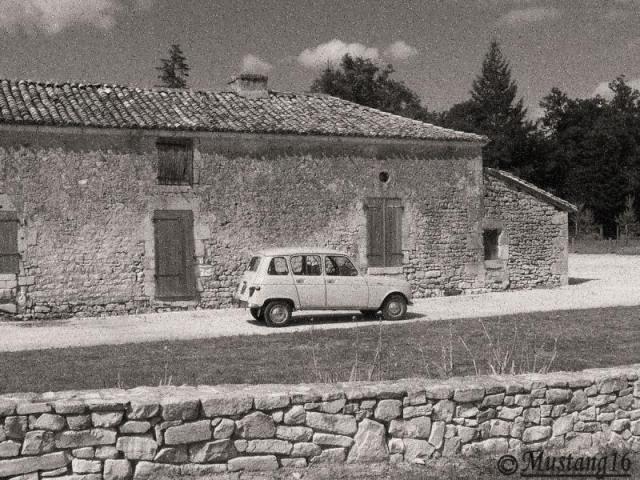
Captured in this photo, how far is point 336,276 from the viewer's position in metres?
13.5

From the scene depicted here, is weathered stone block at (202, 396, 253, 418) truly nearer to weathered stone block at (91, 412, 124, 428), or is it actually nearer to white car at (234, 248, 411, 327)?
weathered stone block at (91, 412, 124, 428)

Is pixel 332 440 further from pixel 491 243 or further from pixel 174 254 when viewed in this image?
pixel 491 243

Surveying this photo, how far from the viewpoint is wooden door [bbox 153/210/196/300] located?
1577cm

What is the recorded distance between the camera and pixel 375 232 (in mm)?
17609

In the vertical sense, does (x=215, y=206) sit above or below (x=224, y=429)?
above

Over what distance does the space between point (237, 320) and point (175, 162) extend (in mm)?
4046

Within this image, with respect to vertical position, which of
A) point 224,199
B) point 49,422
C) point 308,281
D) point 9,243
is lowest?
point 49,422

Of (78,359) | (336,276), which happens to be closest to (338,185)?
(336,276)

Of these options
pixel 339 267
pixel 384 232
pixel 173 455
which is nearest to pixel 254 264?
pixel 339 267

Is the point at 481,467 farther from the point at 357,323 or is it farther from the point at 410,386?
the point at 357,323

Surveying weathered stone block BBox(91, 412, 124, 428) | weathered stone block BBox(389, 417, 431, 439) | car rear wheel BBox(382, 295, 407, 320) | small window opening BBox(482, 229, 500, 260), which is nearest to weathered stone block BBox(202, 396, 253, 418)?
weathered stone block BBox(91, 412, 124, 428)

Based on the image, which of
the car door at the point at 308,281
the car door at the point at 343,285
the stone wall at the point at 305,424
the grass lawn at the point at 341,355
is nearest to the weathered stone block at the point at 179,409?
the stone wall at the point at 305,424

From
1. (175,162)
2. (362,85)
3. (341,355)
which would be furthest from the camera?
(362,85)

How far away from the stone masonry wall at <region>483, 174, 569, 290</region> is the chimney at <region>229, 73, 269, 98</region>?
6357mm
